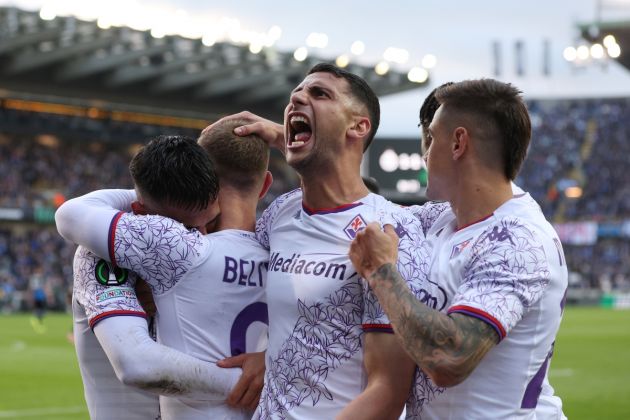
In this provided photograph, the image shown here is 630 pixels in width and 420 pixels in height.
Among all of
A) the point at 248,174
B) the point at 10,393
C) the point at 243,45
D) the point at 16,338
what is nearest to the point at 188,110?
the point at 243,45

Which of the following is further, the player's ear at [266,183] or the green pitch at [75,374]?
the green pitch at [75,374]

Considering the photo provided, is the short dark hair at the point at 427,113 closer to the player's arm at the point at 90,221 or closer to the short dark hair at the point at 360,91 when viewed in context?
the short dark hair at the point at 360,91

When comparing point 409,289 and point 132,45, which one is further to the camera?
point 132,45

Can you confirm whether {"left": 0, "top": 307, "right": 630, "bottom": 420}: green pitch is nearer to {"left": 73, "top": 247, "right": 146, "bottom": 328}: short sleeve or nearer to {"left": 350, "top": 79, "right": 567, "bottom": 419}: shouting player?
{"left": 73, "top": 247, "right": 146, "bottom": 328}: short sleeve

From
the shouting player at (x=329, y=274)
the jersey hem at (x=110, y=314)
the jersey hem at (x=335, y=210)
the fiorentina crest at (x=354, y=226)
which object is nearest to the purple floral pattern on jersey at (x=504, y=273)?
the shouting player at (x=329, y=274)

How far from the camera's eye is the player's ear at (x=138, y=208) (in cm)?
361

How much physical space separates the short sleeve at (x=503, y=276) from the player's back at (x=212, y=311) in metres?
0.93

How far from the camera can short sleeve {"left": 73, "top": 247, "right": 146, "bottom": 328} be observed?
11.2 feet

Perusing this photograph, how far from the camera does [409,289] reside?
2.93m

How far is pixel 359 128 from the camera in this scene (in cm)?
362

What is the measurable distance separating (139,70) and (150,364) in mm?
41309

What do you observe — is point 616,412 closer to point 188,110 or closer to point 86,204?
point 86,204

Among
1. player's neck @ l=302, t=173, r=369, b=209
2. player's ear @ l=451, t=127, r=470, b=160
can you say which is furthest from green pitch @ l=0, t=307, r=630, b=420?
player's ear @ l=451, t=127, r=470, b=160

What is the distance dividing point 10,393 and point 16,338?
1085 centimetres
